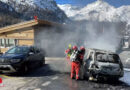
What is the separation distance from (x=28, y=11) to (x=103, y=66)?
112058mm

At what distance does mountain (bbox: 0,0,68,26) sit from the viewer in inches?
3931

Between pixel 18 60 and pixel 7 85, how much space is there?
196 cm

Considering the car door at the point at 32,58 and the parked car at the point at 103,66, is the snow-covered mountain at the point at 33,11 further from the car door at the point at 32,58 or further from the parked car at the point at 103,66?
the parked car at the point at 103,66

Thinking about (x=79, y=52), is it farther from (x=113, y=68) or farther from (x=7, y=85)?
(x=7, y=85)

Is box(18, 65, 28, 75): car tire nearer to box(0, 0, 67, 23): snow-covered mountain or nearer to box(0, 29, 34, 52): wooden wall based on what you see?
box(0, 29, 34, 52): wooden wall

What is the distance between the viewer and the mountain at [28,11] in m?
99.8

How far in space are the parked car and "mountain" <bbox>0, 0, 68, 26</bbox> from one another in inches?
3601

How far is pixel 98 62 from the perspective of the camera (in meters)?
7.46

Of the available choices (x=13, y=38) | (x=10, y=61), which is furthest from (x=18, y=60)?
(x=13, y=38)

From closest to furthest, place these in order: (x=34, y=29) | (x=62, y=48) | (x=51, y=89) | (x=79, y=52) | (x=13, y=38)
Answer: (x=51, y=89) → (x=79, y=52) → (x=34, y=29) → (x=13, y=38) → (x=62, y=48)

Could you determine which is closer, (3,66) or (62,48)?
(3,66)

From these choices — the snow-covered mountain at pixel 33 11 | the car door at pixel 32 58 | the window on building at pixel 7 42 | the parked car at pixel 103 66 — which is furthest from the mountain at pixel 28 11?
the parked car at pixel 103 66

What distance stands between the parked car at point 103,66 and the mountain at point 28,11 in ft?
300

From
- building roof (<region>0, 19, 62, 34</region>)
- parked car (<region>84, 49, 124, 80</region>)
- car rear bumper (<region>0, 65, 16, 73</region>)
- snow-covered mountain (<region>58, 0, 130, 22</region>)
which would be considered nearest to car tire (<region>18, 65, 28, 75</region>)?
car rear bumper (<region>0, 65, 16, 73</region>)
